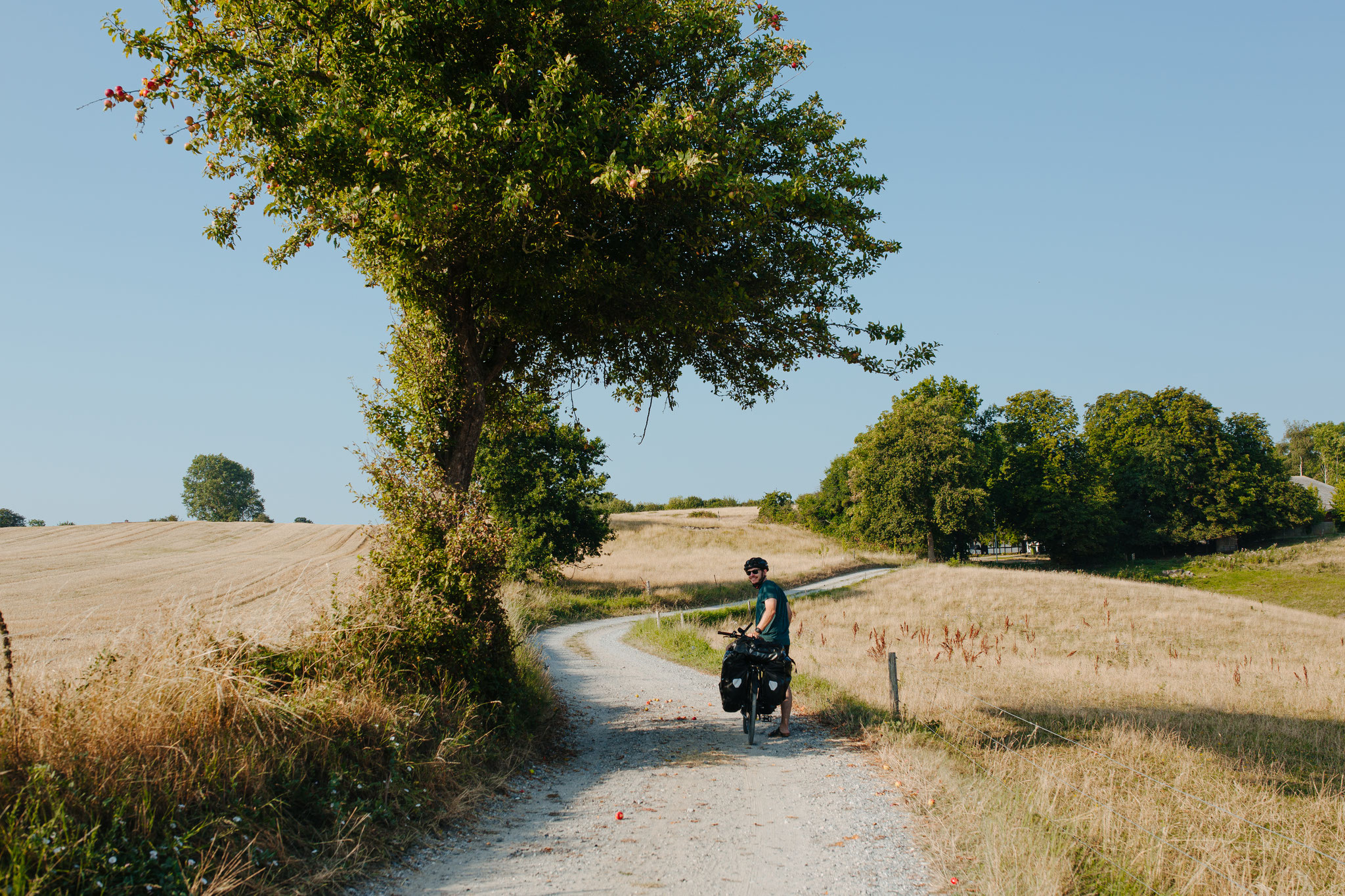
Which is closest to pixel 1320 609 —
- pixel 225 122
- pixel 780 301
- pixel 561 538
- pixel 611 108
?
pixel 561 538

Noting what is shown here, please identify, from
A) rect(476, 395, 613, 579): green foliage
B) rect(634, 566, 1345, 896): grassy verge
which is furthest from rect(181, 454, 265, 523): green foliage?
rect(634, 566, 1345, 896): grassy verge

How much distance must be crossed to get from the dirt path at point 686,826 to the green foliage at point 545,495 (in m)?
26.0

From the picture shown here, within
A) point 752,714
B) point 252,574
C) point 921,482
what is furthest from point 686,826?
point 921,482

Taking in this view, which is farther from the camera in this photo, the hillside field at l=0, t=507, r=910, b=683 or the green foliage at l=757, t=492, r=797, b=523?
the green foliage at l=757, t=492, r=797, b=523

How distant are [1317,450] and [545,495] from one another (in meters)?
155

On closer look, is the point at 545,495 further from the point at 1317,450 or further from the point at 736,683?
the point at 1317,450

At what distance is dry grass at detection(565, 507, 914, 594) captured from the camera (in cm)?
4722

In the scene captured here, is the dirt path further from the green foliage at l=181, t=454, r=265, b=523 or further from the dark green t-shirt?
the green foliage at l=181, t=454, r=265, b=523

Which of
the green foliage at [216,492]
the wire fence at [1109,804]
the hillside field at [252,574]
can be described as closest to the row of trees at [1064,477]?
the hillside field at [252,574]

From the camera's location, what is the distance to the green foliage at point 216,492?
104 metres

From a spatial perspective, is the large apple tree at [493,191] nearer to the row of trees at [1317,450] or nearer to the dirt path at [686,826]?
the dirt path at [686,826]

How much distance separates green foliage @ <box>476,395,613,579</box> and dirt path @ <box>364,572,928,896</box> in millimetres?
26030

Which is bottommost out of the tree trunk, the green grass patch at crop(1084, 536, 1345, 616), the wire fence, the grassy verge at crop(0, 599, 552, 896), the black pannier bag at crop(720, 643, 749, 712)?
the green grass patch at crop(1084, 536, 1345, 616)

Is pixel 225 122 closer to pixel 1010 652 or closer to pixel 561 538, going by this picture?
pixel 1010 652
